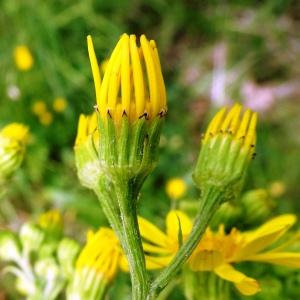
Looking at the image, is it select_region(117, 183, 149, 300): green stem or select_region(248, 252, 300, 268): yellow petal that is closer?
select_region(117, 183, 149, 300): green stem

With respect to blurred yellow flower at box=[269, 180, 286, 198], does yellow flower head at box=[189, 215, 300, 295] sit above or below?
below

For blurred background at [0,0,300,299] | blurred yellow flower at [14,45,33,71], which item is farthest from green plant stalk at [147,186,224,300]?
blurred yellow flower at [14,45,33,71]

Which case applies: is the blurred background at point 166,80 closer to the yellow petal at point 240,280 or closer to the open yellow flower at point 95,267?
the open yellow flower at point 95,267

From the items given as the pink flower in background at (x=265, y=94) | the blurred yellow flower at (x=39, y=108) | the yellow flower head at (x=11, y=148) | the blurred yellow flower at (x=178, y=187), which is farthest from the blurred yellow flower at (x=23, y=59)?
the yellow flower head at (x=11, y=148)

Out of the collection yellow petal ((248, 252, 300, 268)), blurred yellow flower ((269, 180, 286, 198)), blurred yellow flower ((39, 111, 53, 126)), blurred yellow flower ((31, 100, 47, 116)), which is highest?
blurred yellow flower ((31, 100, 47, 116))

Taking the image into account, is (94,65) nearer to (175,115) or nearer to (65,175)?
(65,175)

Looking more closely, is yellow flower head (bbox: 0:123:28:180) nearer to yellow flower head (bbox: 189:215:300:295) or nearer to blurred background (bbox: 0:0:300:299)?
yellow flower head (bbox: 189:215:300:295)
